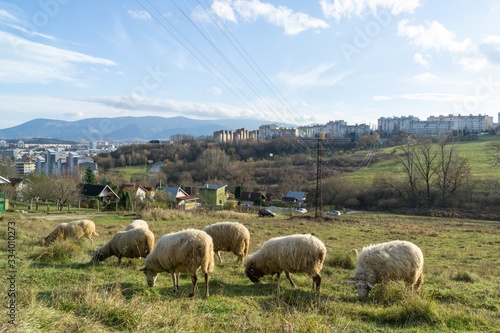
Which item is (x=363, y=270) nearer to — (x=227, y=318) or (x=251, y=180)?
(x=227, y=318)

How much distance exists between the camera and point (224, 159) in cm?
9188

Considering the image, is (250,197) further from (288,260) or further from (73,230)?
(288,260)

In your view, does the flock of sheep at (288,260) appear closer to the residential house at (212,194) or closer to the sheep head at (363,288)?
the sheep head at (363,288)

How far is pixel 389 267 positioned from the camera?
8.78 m

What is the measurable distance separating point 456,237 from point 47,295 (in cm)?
2810

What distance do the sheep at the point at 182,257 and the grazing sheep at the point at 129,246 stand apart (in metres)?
2.55

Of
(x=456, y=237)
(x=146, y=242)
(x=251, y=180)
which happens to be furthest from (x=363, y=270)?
(x=251, y=180)

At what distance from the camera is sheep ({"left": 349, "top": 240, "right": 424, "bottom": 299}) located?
870cm

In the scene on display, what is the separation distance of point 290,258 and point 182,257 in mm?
2959

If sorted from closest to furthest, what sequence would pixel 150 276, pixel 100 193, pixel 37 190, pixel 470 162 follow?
pixel 150 276
pixel 37 190
pixel 100 193
pixel 470 162

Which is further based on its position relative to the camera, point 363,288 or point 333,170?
point 333,170

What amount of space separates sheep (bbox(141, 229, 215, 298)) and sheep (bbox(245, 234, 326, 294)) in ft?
5.44

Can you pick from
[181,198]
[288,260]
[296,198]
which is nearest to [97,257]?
[288,260]

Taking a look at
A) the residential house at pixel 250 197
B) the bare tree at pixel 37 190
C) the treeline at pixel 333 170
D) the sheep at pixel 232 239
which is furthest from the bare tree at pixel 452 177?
the bare tree at pixel 37 190
